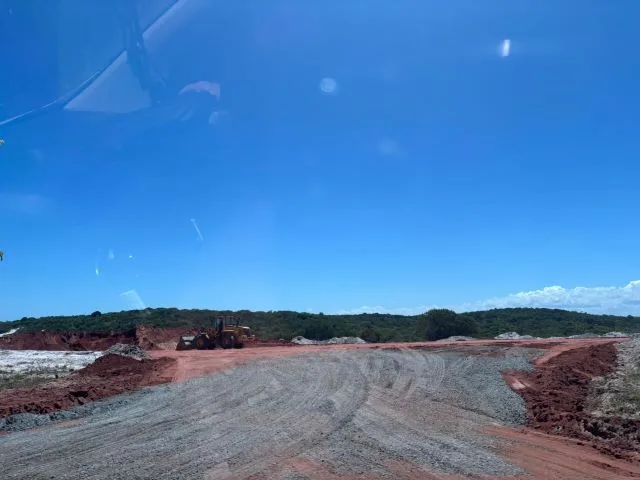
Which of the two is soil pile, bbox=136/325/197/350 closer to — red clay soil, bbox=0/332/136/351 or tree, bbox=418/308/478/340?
red clay soil, bbox=0/332/136/351

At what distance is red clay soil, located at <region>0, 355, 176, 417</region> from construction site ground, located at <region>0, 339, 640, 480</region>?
0.08 meters

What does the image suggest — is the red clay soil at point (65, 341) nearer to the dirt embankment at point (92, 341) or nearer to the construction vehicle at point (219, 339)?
Result: the dirt embankment at point (92, 341)

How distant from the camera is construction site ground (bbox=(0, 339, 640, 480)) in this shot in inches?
372

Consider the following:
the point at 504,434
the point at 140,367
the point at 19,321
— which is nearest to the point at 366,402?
the point at 504,434

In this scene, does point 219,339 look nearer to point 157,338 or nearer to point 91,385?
point 157,338

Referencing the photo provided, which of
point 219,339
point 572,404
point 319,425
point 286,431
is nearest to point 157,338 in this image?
point 219,339

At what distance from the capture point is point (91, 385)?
757 inches

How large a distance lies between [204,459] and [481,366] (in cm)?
1578

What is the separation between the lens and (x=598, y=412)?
44.0 feet

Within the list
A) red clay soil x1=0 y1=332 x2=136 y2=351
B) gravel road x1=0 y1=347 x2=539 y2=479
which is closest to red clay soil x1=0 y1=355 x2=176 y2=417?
gravel road x1=0 y1=347 x2=539 y2=479

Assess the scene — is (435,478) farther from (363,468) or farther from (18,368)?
(18,368)

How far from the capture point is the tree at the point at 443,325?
184 feet

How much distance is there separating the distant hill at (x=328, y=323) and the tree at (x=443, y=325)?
5.84 feet

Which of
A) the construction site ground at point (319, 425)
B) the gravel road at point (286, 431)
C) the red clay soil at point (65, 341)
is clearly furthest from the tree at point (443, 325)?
the gravel road at point (286, 431)
